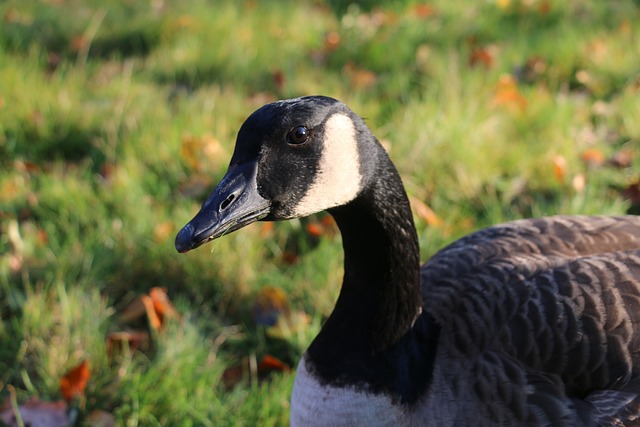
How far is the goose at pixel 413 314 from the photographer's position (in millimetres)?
1885

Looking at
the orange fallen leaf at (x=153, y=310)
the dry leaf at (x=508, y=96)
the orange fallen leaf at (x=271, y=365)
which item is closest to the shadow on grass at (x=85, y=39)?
the dry leaf at (x=508, y=96)

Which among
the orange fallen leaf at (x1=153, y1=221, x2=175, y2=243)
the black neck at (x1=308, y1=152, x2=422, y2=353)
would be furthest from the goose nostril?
the orange fallen leaf at (x1=153, y1=221, x2=175, y2=243)

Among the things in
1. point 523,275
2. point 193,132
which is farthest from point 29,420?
point 193,132

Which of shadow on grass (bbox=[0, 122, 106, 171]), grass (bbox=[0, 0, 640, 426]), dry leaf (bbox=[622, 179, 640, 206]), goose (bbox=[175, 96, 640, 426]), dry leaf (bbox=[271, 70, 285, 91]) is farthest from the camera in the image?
dry leaf (bbox=[271, 70, 285, 91])

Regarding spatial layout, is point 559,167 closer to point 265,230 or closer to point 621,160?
point 621,160

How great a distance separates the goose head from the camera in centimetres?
183

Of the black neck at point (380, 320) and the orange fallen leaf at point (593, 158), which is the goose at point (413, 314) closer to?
the black neck at point (380, 320)

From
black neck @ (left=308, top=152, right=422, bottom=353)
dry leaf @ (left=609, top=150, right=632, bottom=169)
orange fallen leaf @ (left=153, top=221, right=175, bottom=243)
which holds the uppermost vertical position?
black neck @ (left=308, top=152, right=422, bottom=353)

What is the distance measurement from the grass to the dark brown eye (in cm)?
111

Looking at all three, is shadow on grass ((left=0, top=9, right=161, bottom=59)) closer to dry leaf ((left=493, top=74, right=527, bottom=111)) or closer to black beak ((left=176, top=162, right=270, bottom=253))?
dry leaf ((left=493, top=74, right=527, bottom=111))

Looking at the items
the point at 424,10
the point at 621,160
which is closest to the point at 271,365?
the point at 621,160

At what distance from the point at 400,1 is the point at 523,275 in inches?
169

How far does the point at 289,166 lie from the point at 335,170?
0.13m

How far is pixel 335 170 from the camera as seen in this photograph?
6.28 ft
